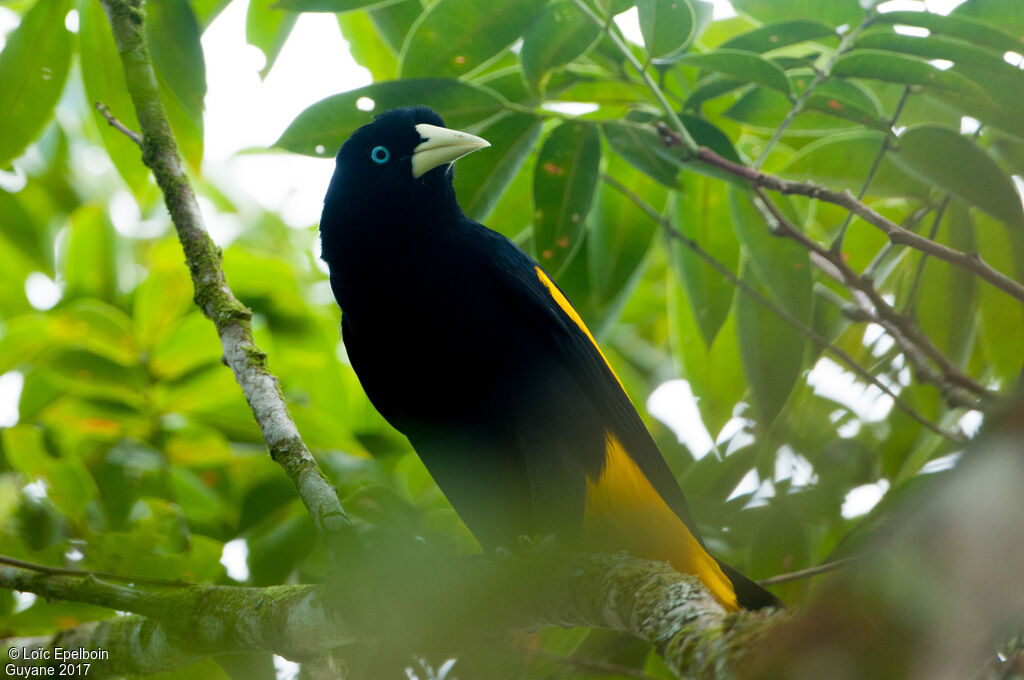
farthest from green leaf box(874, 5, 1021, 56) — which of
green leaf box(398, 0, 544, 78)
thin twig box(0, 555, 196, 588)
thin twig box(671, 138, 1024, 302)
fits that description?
thin twig box(0, 555, 196, 588)

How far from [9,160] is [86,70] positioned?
0.39 metres

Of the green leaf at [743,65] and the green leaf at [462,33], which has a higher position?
the green leaf at [462,33]

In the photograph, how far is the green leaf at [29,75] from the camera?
274 centimetres

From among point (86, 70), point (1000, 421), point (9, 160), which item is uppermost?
point (86, 70)

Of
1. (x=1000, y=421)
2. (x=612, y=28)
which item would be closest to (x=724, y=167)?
(x=612, y=28)

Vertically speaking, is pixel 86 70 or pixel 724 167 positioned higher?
pixel 86 70

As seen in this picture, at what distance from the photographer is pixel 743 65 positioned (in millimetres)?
2156

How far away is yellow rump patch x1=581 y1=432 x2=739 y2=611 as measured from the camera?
2.59 metres

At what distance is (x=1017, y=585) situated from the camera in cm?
64

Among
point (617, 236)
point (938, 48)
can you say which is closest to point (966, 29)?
point (938, 48)

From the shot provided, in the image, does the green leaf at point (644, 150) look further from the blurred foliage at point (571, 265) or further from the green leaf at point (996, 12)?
the green leaf at point (996, 12)

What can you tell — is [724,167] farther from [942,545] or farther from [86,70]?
[86,70]

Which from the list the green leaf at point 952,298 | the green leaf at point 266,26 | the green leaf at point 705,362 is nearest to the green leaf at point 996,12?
the green leaf at point 952,298

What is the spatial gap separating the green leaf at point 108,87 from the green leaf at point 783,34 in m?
1.96
